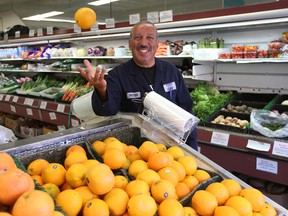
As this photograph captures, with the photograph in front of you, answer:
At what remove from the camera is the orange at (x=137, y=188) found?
1.04 metres

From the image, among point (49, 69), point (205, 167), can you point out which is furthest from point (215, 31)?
point (49, 69)

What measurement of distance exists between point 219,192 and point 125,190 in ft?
1.21

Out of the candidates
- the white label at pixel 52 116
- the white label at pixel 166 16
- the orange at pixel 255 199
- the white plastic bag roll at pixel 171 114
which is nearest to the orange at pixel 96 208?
the orange at pixel 255 199

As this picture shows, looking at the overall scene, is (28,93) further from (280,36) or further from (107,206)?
(107,206)

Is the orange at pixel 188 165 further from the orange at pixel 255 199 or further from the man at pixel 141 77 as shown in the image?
the man at pixel 141 77

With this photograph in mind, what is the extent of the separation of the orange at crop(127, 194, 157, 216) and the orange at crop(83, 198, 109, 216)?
0.27 feet

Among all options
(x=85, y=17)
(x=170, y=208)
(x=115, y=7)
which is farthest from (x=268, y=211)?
(x=115, y=7)

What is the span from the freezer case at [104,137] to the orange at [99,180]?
0.96 ft

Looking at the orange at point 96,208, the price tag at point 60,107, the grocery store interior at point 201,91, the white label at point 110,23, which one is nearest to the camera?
the orange at point 96,208

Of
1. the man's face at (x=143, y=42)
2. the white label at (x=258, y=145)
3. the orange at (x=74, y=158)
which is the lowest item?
the white label at (x=258, y=145)

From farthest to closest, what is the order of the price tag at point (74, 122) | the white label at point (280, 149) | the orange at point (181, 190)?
the price tag at point (74, 122) < the white label at point (280, 149) < the orange at point (181, 190)

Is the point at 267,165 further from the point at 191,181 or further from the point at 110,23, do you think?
the point at 110,23

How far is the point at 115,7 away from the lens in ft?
15.9

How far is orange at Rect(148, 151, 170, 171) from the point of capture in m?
1.23
